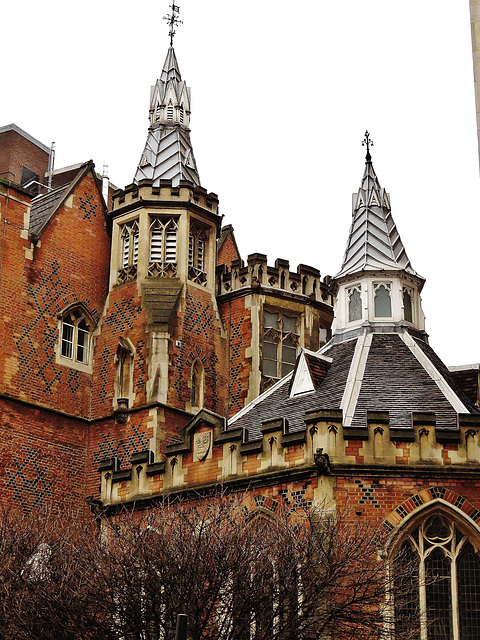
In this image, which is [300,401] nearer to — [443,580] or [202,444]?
[202,444]

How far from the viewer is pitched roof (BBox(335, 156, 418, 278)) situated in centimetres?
2622

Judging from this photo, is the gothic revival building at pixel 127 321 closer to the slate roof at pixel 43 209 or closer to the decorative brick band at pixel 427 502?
the slate roof at pixel 43 209

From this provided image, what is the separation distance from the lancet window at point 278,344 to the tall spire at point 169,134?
4516mm

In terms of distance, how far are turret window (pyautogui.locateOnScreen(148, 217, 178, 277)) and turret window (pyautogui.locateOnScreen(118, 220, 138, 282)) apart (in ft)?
1.72

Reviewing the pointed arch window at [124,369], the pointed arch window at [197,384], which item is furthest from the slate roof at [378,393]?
the pointed arch window at [124,369]

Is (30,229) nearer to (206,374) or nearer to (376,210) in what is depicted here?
(206,374)

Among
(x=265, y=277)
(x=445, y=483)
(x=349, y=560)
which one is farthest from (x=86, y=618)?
(x=265, y=277)

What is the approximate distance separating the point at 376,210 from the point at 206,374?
20.5 ft

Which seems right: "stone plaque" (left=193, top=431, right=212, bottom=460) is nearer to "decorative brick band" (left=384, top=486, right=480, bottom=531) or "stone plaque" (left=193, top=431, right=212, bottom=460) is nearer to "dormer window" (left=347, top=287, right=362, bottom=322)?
"decorative brick band" (left=384, top=486, right=480, bottom=531)

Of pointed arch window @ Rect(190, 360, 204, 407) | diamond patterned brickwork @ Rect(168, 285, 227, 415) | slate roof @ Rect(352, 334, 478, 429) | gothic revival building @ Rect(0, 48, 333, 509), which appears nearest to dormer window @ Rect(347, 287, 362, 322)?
slate roof @ Rect(352, 334, 478, 429)

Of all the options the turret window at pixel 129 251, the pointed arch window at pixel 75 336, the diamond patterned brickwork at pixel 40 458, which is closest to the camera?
the diamond patterned brickwork at pixel 40 458

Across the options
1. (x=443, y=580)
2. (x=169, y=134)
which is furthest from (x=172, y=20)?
(x=443, y=580)

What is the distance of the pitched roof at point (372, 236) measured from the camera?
26.2 metres

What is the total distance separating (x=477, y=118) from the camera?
49.1 ft
